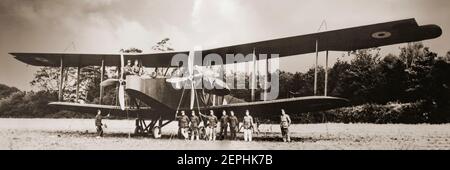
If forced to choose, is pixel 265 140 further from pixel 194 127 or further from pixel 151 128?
pixel 151 128

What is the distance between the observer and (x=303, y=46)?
11008 mm

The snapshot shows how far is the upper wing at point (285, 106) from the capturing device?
10.1 meters

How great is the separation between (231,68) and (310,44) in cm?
230

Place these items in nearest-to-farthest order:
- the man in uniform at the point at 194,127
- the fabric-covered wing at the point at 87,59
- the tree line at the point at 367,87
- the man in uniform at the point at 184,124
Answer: the tree line at the point at 367,87
the man in uniform at the point at 194,127
the man in uniform at the point at 184,124
the fabric-covered wing at the point at 87,59

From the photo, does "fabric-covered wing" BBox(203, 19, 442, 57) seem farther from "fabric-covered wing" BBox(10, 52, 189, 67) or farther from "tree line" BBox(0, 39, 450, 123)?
"fabric-covered wing" BBox(10, 52, 189, 67)

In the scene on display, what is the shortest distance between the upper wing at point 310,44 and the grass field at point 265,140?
1.85m

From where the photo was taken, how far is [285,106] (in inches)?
429

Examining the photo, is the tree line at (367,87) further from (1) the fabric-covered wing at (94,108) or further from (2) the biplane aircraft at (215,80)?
(2) the biplane aircraft at (215,80)

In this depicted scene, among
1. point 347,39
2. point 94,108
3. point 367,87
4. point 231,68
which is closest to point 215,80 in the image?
point 231,68

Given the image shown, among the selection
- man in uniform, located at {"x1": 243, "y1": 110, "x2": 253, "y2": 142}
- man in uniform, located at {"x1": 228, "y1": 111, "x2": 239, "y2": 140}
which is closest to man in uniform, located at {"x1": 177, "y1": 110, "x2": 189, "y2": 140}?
man in uniform, located at {"x1": 228, "y1": 111, "x2": 239, "y2": 140}

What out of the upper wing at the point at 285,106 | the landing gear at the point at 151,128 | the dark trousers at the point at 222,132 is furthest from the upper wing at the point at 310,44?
the dark trousers at the point at 222,132

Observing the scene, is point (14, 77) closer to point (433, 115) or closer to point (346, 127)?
point (346, 127)
